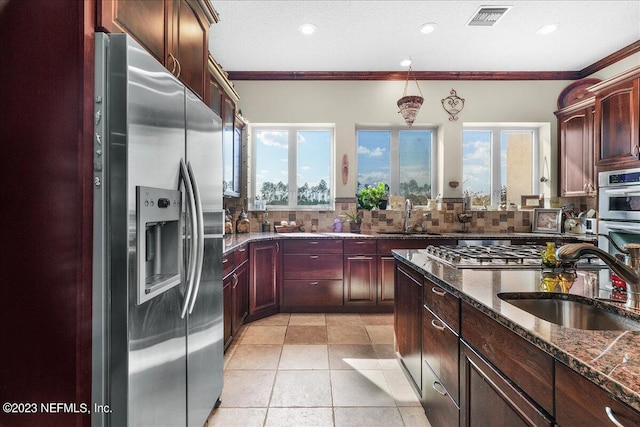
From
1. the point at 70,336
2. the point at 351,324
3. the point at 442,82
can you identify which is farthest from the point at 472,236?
the point at 70,336

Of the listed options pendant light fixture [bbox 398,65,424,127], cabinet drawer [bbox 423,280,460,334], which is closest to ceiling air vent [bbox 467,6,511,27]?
pendant light fixture [bbox 398,65,424,127]

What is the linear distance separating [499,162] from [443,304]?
3.67 metres

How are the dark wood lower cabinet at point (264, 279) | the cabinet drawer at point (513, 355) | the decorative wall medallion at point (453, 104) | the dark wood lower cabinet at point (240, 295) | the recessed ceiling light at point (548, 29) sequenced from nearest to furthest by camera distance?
the cabinet drawer at point (513, 355), the dark wood lower cabinet at point (240, 295), the recessed ceiling light at point (548, 29), the dark wood lower cabinet at point (264, 279), the decorative wall medallion at point (453, 104)

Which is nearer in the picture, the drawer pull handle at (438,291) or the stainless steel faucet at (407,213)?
the drawer pull handle at (438,291)

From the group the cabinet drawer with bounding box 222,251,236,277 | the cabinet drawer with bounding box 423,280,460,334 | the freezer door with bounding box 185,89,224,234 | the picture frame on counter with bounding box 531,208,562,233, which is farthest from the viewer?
the picture frame on counter with bounding box 531,208,562,233

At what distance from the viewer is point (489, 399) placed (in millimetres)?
1067

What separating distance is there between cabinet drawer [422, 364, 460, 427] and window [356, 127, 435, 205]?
2987 mm

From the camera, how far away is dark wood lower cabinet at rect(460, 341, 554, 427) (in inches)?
34.1

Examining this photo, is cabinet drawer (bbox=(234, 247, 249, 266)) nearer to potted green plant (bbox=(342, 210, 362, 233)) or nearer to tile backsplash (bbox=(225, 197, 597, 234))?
tile backsplash (bbox=(225, 197, 597, 234))

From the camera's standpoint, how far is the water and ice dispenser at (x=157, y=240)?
1072 millimetres

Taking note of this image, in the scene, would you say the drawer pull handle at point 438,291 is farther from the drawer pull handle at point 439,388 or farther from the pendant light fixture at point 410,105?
the pendant light fixture at point 410,105

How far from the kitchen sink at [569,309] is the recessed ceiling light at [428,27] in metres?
2.84

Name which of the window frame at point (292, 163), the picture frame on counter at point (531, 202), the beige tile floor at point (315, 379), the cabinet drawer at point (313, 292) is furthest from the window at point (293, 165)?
the picture frame on counter at point (531, 202)

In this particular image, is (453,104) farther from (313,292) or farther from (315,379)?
(315,379)
